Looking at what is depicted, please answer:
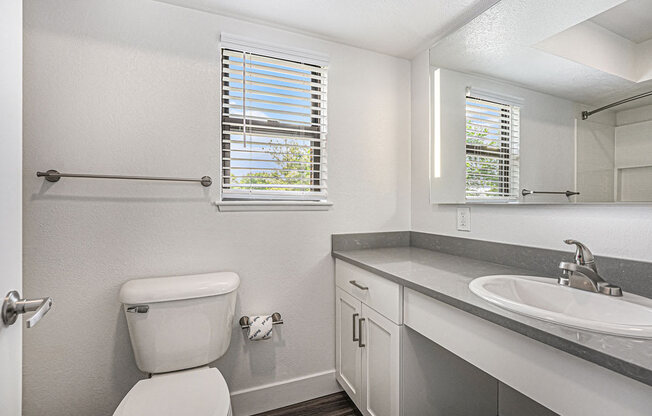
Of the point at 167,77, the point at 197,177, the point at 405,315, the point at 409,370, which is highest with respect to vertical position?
the point at 167,77

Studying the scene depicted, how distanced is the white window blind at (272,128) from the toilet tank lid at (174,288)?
469mm

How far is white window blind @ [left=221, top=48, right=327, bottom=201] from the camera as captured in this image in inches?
64.6

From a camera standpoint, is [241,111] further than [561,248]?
Yes

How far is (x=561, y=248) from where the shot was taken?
4.07 ft

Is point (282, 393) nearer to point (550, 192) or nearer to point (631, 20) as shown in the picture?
point (550, 192)

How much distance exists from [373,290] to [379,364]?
1.09ft

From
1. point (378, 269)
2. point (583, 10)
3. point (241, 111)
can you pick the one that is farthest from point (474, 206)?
point (241, 111)

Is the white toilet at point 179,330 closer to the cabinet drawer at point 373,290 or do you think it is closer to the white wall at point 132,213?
the white wall at point 132,213

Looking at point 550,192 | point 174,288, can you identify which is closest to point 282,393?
point 174,288

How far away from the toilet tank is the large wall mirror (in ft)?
4.48

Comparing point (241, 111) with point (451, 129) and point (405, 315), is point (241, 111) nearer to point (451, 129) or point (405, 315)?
point (451, 129)

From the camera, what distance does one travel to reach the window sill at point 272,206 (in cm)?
159

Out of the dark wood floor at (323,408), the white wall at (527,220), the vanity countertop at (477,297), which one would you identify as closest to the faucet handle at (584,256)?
the white wall at (527,220)

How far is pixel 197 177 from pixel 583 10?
5.84 feet
